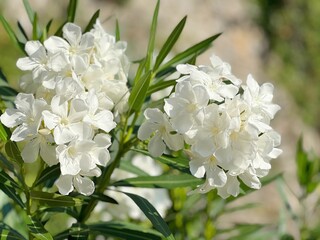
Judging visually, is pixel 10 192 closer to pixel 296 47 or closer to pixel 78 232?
pixel 78 232

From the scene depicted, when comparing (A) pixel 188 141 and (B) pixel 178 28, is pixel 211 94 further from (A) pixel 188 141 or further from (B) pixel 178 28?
(B) pixel 178 28

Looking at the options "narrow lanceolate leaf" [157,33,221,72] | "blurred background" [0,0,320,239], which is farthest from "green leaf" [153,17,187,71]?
"blurred background" [0,0,320,239]

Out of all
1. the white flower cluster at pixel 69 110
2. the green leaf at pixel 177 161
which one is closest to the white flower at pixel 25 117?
the white flower cluster at pixel 69 110

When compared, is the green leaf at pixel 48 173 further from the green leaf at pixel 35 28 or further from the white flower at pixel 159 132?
the green leaf at pixel 35 28

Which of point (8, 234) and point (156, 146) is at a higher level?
point (156, 146)

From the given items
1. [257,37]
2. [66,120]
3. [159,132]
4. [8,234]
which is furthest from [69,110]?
[257,37]


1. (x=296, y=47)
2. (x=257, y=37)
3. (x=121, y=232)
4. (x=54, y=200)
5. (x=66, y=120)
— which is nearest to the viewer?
(x=66, y=120)

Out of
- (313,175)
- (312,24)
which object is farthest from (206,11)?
(313,175)

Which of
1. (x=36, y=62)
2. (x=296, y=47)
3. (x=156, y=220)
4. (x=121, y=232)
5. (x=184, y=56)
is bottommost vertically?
(x=296, y=47)
